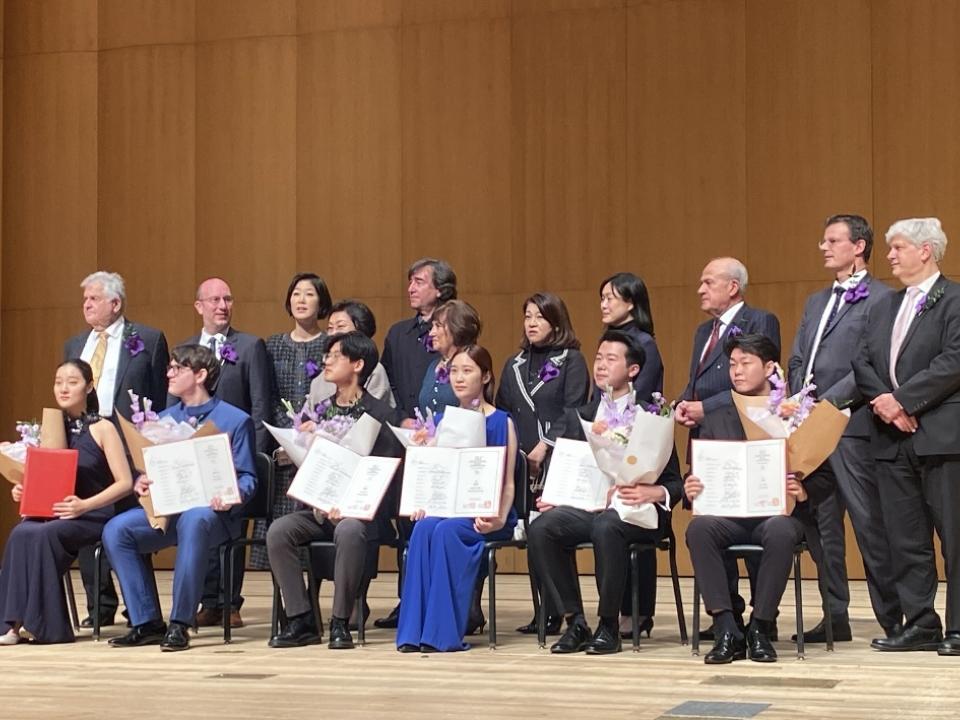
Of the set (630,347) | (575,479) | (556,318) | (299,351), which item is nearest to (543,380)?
(556,318)

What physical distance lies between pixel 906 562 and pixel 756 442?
0.75 meters

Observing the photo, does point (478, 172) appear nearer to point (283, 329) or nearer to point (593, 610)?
point (283, 329)

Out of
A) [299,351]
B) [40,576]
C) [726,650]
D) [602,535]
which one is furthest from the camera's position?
[299,351]

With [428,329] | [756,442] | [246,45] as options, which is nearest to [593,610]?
[428,329]

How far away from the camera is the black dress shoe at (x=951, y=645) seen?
503cm

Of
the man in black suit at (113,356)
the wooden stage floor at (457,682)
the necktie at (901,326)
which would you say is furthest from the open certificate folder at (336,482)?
the necktie at (901,326)

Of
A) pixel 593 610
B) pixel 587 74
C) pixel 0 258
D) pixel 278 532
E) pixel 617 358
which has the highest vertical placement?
pixel 587 74

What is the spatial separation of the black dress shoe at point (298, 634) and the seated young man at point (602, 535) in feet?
2.87

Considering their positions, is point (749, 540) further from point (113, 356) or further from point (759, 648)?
point (113, 356)

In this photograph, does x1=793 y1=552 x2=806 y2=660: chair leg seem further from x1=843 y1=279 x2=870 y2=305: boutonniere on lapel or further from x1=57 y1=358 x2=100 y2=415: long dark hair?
x1=57 y1=358 x2=100 y2=415: long dark hair

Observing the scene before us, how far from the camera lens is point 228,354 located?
6.45 meters

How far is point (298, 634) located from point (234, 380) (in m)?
1.35

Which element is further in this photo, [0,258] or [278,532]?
[0,258]

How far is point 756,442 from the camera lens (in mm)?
5078
